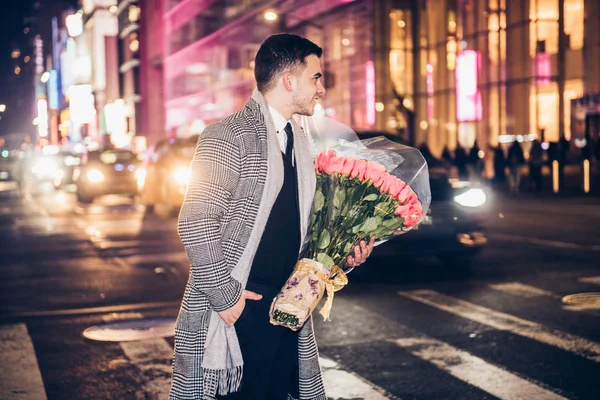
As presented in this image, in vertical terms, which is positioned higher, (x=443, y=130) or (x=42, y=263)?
(x=443, y=130)

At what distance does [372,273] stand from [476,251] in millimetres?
1369

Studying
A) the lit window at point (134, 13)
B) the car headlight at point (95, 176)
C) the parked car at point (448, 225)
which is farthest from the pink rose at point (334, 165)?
the lit window at point (134, 13)

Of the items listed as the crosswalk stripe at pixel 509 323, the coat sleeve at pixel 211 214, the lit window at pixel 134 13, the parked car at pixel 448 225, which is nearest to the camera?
the coat sleeve at pixel 211 214

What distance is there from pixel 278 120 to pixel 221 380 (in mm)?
957

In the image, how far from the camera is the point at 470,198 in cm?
1109

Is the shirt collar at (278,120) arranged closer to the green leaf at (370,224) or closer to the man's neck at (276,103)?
the man's neck at (276,103)

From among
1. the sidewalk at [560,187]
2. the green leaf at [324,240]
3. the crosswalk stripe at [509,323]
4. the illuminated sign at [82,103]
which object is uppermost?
the illuminated sign at [82,103]

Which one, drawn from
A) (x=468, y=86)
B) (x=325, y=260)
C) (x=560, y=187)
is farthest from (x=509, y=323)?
(x=468, y=86)

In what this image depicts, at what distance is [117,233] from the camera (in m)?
17.8

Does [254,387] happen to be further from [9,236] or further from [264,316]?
[9,236]

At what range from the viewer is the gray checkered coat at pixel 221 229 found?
121 inches

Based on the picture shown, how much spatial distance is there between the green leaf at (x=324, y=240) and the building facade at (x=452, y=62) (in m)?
26.2

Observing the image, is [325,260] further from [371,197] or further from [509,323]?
[509,323]

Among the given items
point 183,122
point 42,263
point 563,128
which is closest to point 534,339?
point 42,263
